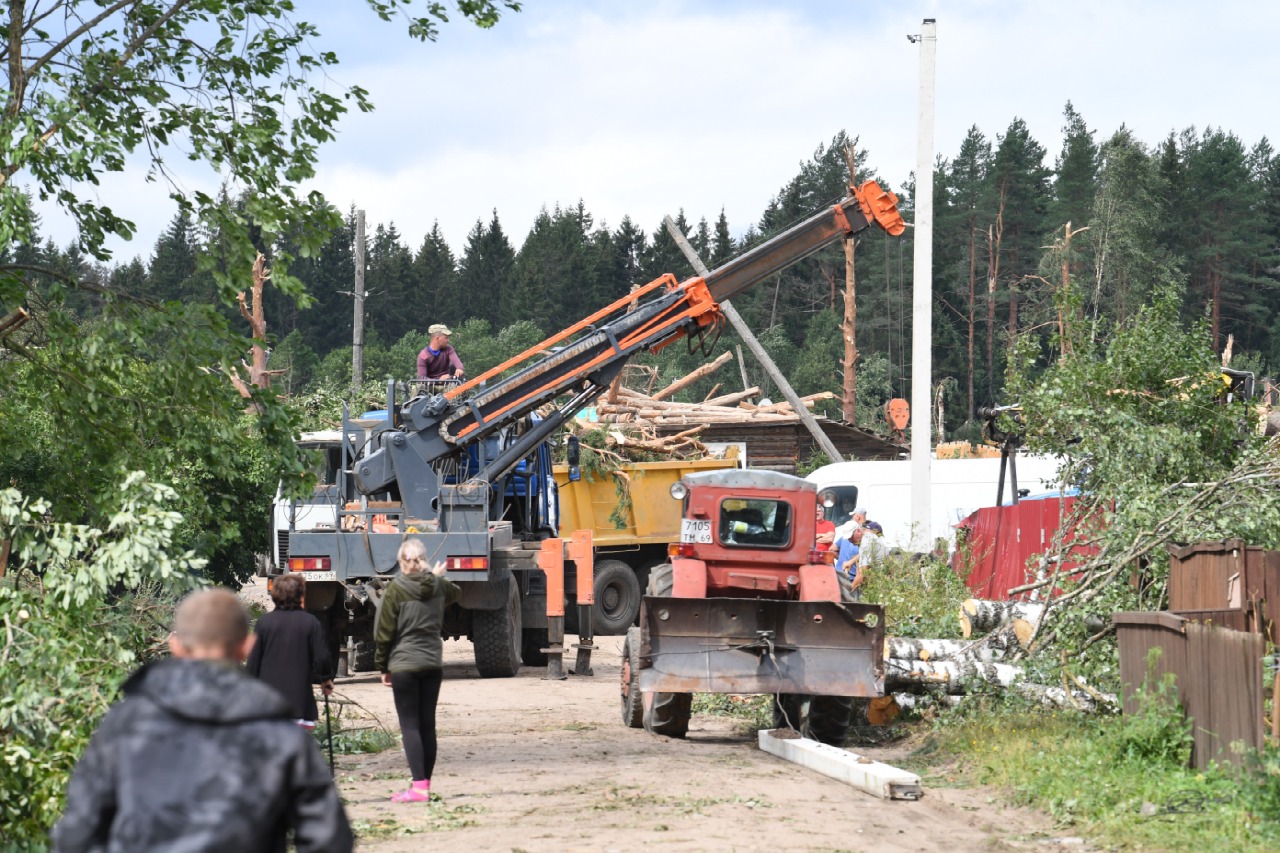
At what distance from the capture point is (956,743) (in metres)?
10.8

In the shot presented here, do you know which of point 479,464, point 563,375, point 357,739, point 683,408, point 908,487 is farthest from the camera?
point 683,408

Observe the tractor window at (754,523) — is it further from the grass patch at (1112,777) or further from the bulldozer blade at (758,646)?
the grass patch at (1112,777)

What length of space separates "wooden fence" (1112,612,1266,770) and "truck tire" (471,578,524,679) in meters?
8.09

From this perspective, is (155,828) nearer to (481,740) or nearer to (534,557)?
(481,740)

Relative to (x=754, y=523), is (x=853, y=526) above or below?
above

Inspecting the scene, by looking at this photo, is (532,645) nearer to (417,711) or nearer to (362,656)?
(362,656)

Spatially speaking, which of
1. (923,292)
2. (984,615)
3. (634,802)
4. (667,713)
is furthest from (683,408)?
(634,802)

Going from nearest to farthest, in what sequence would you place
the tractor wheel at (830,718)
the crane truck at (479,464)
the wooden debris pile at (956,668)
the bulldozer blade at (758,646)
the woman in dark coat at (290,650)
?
the woman in dark coat at (290,650) → the bulldozer blade at (758,646) → the tractor wheel at (830,718) → the wooden debris pile at (956,668) → the crane truck at (479,464)

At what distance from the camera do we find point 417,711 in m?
8.73

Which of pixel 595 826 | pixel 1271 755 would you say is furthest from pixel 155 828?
pixel 1271 755

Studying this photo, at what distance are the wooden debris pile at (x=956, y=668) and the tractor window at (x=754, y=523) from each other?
1278mm

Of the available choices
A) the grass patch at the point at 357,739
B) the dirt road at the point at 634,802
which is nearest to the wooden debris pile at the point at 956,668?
the dirt road at the point at 634,802

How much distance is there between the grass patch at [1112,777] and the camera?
7301 millimetres

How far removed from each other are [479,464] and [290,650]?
8.54 meters
